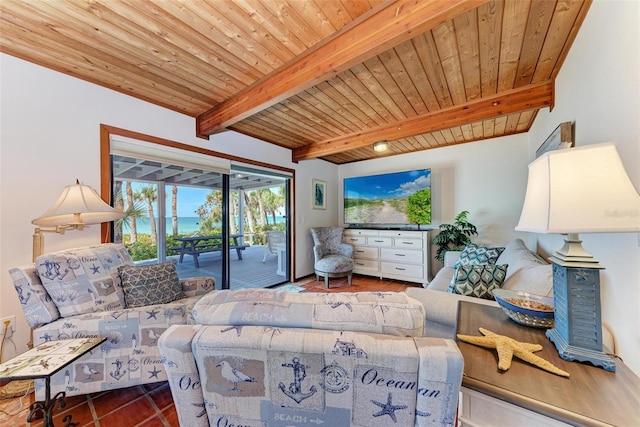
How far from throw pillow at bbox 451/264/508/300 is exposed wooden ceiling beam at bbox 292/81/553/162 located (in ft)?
5.61

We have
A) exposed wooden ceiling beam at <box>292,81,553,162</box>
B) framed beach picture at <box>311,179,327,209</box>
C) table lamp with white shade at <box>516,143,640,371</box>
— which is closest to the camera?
table lamp with white shade at <box>516,143,640,371</box>

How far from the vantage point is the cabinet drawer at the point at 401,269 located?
367 centimetres

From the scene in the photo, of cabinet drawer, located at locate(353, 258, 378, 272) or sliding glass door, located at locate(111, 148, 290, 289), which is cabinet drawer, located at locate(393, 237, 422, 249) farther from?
sliding glass door, located at locate(111, 148, 290, 289)

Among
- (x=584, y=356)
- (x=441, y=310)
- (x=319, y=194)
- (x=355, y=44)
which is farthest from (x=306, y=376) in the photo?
(x=319, y=194)

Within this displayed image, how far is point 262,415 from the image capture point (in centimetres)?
68

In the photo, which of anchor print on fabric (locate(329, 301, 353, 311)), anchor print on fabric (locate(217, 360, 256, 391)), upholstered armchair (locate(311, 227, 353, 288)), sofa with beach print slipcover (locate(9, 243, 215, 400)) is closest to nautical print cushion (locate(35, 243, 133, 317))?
sofa with beach print slipcover (locate(9, 243, 215, 400))

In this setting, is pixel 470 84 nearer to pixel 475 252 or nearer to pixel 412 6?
pixel 412 6

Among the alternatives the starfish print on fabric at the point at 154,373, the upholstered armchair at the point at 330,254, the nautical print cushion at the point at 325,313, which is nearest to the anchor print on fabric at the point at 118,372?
the starfish print on fabric at the point at 154,373

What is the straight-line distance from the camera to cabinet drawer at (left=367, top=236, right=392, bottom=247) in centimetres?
396

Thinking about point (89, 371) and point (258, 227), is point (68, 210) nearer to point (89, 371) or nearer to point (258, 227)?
point (89, 371)

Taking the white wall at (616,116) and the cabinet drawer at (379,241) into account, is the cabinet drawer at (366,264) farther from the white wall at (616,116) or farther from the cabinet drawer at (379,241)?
the white wall at (616,116)

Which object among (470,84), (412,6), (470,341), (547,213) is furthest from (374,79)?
(470,341)

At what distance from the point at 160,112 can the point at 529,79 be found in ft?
12.2

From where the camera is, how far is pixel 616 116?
3.10ft
